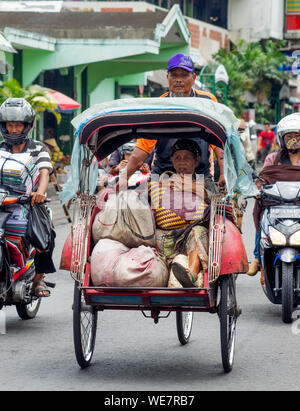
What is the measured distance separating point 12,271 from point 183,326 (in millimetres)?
1556

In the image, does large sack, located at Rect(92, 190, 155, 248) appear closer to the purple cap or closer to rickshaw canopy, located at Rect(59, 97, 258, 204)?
rickshaw canopy, located at Rect(59, 97, 258, 204)

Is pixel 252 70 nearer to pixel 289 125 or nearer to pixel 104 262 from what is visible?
pixel 289 125

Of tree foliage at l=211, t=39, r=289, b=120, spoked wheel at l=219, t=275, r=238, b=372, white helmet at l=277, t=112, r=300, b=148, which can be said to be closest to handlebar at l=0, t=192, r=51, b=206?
spoked wheel at l=219, t=275, r=238, b=372

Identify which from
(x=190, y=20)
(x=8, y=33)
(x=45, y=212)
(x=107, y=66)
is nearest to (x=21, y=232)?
(x=45, y=212)

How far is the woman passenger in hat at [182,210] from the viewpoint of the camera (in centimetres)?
641

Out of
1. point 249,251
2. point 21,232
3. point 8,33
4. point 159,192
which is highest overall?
point 8,33

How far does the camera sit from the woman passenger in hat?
6410 mm

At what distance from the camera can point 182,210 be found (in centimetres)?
666

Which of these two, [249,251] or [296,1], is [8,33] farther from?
[296,1]

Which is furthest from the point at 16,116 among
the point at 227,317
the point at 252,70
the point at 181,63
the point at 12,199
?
the point at 252,70

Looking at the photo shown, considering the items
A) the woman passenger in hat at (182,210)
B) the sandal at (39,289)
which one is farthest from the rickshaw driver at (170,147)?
the sandal at (39,289)

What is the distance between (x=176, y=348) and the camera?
7.31 m
